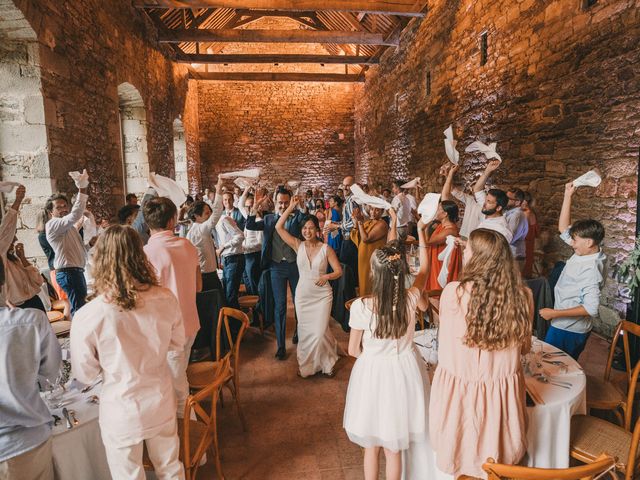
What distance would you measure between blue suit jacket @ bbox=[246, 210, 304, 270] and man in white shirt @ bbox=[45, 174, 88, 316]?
5.03 ft

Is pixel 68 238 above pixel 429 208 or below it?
below

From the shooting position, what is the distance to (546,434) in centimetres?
181

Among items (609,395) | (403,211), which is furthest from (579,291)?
(403,211)

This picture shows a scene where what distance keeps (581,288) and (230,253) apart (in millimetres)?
3244

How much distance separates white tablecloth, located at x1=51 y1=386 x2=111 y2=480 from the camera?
167 cm

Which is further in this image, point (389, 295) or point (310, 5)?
point (310, 5)

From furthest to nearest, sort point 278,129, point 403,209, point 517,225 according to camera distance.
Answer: point 278,129 < point 403,209 < point 517,225

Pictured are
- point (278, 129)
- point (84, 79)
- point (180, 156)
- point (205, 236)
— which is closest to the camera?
point (205, 236)

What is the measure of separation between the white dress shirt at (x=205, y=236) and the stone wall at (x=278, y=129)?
11.1 m

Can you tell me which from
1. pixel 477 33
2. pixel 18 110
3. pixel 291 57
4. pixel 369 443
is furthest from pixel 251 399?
pixel 291 57

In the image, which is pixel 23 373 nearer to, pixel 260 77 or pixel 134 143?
pixel 134 143

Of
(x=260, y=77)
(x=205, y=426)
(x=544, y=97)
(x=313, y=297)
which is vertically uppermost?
(x=260, y=77)

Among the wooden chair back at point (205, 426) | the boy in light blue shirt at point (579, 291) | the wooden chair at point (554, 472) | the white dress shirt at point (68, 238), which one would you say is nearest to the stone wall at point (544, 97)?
the boy in light blue shirt at point (579, 291)

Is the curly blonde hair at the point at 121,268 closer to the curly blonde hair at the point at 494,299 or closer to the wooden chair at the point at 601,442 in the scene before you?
the curly blonde hair at the point at 494,299
